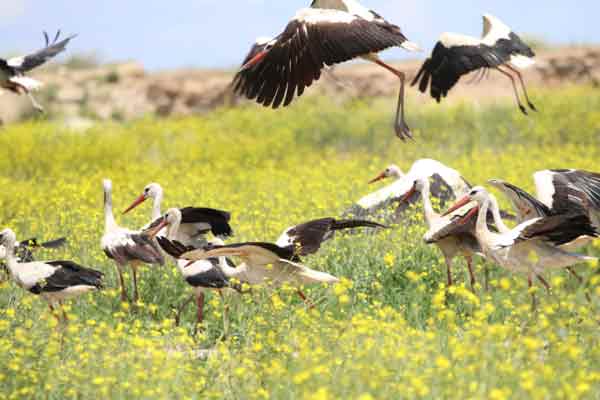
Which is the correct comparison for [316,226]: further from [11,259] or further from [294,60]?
[11,259]

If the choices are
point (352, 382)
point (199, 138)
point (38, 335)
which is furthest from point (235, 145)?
point (352, 382)

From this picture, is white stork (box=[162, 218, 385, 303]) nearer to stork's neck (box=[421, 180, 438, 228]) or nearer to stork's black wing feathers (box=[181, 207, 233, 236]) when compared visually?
stork's black wing feathers (box=[181, 207, 233, 236])

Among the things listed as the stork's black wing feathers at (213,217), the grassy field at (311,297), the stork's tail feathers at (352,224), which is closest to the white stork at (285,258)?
the stork's tail feathers at (352,224)

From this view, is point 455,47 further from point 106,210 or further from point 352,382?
point 352,382

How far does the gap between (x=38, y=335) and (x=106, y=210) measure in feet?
8.54

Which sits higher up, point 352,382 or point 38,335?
point 352,382

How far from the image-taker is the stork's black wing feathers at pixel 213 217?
7.40 m

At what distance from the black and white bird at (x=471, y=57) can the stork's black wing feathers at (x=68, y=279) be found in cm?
352

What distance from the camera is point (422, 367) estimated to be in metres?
4.89

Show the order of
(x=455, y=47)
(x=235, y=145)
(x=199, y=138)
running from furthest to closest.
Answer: (x=199, y=138) → (x=235, y=145) → (x=455, y=47)

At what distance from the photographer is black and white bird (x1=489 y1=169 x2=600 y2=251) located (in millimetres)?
7059

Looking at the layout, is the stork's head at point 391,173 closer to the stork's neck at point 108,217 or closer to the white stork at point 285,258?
the stork's neck at point 108,217

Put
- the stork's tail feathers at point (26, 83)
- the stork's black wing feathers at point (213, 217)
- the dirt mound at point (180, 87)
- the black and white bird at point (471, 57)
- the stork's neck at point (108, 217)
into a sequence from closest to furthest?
1. the stork's black wing feathers at point (213, 217)
2. the stork's neck at point (108, 217)
3. the black and white bird at point (471, 57)
4. the stork's tail feathers at point (26, 83)
5. the dirt mound at point (180, 87)

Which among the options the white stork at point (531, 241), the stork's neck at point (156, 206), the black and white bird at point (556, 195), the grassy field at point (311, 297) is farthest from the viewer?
the stork's neck at point (156, 206)
